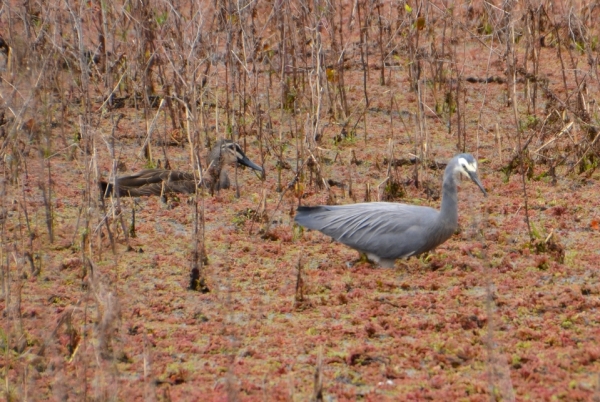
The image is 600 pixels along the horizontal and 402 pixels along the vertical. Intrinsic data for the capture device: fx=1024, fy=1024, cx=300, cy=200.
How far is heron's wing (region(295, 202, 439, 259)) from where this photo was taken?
20.9 feet

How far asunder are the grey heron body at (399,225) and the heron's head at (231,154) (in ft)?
4.73

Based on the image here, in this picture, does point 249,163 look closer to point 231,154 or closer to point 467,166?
point 231,154

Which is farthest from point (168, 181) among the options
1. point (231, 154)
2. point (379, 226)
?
point (379, 226)

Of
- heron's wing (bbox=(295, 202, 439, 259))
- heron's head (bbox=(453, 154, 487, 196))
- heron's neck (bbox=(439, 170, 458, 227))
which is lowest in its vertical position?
heron's wing (bbox=(295, 202, 439, 259))

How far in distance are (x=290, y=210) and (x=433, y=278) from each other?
167cm

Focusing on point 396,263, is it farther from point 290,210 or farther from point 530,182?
point 530,182

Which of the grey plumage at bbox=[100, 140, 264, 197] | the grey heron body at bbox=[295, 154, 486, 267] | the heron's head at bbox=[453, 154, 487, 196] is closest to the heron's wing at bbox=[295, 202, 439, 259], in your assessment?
the grey heron body at bbox=[295, 154, 486, 267]

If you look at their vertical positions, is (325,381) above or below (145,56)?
below

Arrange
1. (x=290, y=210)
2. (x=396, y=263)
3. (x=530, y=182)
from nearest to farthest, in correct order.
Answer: (x=396, y=263) < (x=290, y=210) < (x=530, y=182)

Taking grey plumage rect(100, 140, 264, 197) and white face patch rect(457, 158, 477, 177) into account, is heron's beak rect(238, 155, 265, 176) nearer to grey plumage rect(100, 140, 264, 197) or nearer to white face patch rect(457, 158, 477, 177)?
grey plumage rect(100, 140, 264, 197)

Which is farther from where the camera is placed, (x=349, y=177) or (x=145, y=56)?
(x=145, y=56)

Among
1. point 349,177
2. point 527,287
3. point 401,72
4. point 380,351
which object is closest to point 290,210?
point 349,177

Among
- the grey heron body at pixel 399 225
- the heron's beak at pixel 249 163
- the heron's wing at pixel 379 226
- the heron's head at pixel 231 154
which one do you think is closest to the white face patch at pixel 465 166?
the grey heron body at pixel 399 225

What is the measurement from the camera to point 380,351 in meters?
5.05
